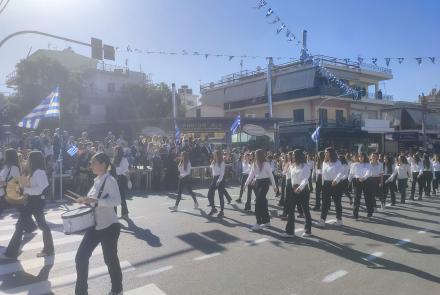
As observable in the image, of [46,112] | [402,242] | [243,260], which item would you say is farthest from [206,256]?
[46,112]

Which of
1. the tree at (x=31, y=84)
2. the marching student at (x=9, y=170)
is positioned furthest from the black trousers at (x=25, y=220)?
the tree at (x=31, y=84)

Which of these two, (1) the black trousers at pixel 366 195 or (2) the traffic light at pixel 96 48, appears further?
(2) the traffic light at pixel 96 48

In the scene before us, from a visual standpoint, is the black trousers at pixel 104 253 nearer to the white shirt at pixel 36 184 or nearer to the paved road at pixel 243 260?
the paved road at pixel 243 260

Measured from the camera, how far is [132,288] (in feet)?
18.8

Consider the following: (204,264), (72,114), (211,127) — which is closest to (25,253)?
(204,264)

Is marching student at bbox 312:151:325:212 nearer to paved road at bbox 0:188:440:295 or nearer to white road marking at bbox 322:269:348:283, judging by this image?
paved road at bbox 0:188:440:295

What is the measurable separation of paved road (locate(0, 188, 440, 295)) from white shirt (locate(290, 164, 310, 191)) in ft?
3.80

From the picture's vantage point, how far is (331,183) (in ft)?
33.4

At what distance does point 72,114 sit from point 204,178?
20.9m

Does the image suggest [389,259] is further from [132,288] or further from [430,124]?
[430,124]

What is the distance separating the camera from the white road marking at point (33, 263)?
6665 mm

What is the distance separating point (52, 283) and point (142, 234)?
10.2 feet

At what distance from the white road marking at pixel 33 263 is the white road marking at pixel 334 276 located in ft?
13.3

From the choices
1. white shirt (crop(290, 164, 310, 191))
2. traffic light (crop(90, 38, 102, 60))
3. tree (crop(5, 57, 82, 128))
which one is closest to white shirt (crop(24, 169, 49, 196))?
white shirt (crop(290, 164, 310, 191))
